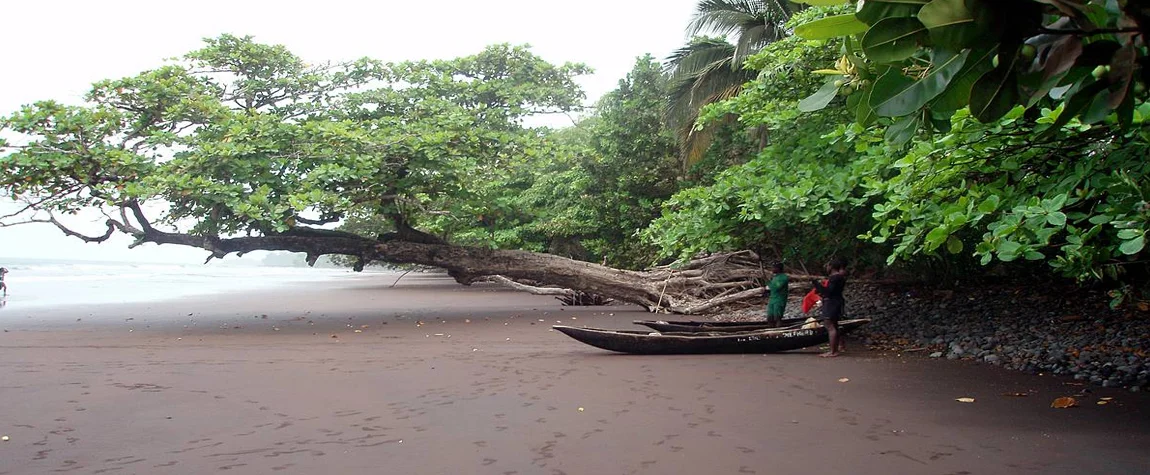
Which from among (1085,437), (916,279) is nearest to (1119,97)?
(1085,437)

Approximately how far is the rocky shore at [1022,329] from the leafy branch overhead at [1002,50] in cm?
571

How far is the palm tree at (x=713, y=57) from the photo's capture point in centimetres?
1738

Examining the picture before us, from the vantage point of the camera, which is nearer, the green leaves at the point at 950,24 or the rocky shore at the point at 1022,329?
the green leaves at the point at 950,24

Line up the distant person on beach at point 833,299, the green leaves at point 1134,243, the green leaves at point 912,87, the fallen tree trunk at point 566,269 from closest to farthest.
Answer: the green leaves at point 912,87, the green leaves at point 1134,243, the distant person on beach at point 833,299, the fallen tree trunk at point 566,269

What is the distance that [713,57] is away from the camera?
18844mm

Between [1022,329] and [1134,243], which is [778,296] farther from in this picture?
[1134,243]

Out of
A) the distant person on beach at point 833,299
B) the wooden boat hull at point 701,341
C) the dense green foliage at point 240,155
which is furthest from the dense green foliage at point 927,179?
the dense green foliage at point 240,155

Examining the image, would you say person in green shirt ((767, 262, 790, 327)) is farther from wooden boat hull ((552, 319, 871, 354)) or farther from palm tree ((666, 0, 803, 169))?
palm tree ((666, 0, 803, 169))

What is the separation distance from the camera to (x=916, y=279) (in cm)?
1319

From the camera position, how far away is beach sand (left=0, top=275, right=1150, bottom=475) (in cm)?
464

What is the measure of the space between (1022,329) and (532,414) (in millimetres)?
6931

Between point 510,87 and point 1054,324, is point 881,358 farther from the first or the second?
point 510,87

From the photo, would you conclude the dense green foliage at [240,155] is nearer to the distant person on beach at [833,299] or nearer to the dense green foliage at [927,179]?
the dense green foliage at [927,179]

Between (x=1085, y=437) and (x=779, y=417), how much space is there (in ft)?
6.52
